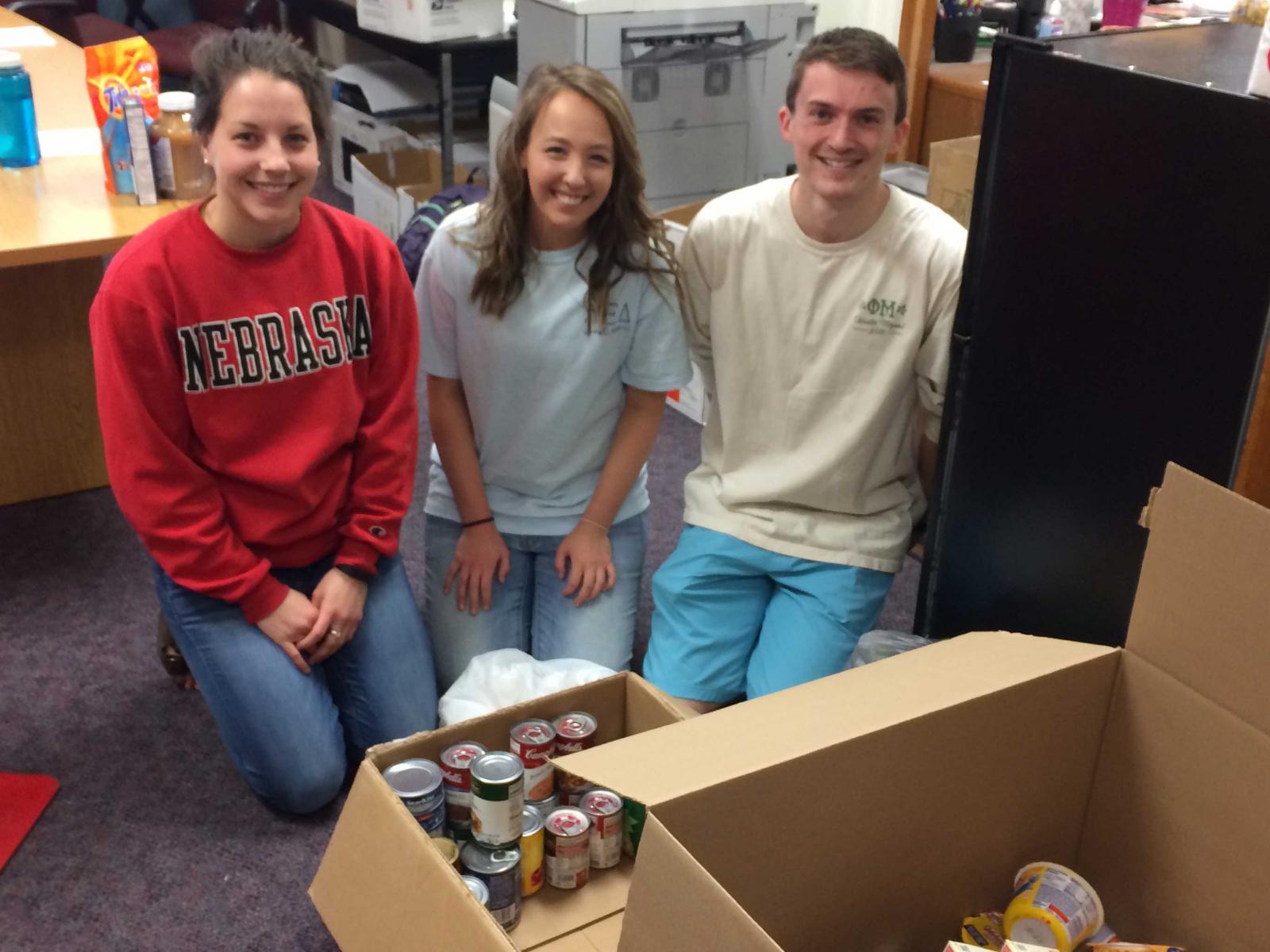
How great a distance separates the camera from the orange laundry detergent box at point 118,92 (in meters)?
2.11

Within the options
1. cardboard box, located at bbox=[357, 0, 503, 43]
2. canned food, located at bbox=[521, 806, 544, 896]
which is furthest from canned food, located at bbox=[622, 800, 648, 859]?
cardboard box, located at bbox=[357, 0, 503, 43]

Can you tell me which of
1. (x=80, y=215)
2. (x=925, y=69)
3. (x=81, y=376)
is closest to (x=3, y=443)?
(x=81, y=376)

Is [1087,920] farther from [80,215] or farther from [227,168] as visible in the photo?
[80,215]

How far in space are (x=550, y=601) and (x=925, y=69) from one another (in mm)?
1260

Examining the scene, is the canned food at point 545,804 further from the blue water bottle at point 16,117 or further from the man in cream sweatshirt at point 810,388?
the blue water bottle at point 16,117

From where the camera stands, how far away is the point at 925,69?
238 centimetres

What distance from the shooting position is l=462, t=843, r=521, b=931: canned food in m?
1.36

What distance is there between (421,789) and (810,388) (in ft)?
2.68

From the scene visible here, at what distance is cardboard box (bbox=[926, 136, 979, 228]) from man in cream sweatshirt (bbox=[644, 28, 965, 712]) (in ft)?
0.99

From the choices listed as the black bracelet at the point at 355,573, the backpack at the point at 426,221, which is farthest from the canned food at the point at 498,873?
the backpack at the point at 426,221

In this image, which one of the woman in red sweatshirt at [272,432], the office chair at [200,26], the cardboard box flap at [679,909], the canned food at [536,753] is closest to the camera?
the cardboard box flap at [679,909]

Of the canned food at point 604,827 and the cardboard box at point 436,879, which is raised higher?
the cardboard box at point 436,879

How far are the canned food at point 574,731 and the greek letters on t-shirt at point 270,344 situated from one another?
601mm

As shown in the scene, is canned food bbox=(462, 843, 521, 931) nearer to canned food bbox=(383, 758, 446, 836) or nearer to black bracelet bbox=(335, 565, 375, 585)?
canned food bbox=(383, 758, 446, 836)
